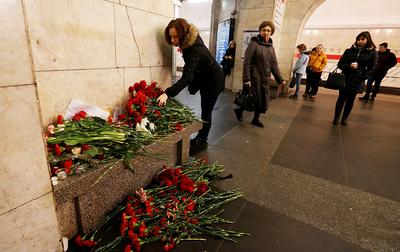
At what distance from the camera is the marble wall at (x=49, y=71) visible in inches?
44.6

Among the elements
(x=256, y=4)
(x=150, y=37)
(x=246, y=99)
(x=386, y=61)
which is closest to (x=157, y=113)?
(x=150, y=37)

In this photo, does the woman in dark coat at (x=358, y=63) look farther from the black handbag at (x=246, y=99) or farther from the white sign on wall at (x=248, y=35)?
the white sign on wall at (x=248, y=35)

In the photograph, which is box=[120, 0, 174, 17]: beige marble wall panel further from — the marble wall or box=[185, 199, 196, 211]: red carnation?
box=[185, 199, 196, 211]: red carnation

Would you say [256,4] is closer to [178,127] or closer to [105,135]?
[178,127]

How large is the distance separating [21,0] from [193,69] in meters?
1.70

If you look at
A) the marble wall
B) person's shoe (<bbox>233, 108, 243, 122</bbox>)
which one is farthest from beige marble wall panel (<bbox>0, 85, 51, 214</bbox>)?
person's shoe (<bbox>233, 108, 243, 122</bbox>)

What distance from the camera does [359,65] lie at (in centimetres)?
406

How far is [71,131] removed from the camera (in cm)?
171

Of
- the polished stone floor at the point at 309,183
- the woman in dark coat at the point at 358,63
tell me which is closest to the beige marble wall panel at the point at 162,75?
the polished stone floor at the point at 309,183

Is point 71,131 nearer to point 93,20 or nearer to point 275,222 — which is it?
point 93,20

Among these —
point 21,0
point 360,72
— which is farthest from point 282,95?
point 21,0

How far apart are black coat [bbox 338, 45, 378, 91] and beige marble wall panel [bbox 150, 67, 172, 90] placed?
3286 mm

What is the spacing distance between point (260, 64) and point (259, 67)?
5 cm

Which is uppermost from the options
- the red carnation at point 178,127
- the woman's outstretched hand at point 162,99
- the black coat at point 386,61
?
the black coat at point 386,61
